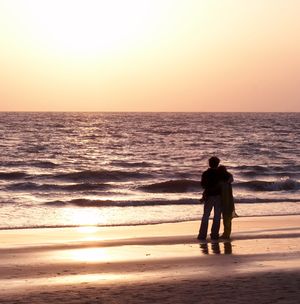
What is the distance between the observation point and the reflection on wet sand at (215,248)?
42.6 ft

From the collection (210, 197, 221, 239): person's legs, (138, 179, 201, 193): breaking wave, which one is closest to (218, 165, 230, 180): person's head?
(210, 197, 221, 239): person's legs

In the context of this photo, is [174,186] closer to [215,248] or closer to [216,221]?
[216,221]

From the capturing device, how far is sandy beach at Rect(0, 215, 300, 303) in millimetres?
9000

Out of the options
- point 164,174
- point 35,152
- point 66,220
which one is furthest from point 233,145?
point 66,220

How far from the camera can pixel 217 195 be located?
14914 mm

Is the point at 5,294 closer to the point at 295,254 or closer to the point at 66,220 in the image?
the point at 295,254

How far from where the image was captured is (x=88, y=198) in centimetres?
2800

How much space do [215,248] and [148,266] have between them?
2.46 meters

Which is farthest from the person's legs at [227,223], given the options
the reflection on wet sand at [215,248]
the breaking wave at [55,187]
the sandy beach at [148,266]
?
the breaking wave at [55,187]

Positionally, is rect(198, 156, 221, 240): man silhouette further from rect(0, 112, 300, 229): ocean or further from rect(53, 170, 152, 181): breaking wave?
rect(53, 170, 152, 181): breaking wave

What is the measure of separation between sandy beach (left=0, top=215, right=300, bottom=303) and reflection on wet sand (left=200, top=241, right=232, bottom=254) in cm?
2

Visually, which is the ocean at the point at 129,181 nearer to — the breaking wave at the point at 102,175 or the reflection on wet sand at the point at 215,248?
the breaking wave at the point at 102,175

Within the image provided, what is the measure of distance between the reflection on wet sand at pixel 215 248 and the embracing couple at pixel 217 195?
0.54 m

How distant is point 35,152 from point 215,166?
41617 mm
